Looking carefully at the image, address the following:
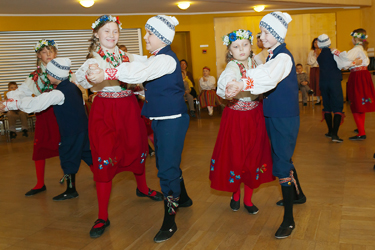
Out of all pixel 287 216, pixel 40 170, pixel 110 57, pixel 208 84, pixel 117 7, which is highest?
pixel 117 7

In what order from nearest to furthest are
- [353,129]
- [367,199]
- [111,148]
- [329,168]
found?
[111,148] → [367,199] → [329,168] → [353,129]

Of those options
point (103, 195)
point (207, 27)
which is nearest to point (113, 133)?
point (103, 195)

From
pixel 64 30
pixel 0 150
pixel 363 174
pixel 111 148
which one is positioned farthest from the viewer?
pixel 64 30

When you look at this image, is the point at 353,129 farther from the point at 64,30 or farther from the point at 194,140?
the point at 64,30

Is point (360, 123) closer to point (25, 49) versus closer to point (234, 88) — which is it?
point (234, 88)

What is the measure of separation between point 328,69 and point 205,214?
3.13 m

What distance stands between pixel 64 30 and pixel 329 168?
708 cm

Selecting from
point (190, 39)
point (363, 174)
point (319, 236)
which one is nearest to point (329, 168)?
point (363, 174)

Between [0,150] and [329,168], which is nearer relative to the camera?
[329,168]

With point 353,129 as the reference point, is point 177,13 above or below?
above

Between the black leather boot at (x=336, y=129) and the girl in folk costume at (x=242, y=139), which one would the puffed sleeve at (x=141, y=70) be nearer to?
the girl in folk costume at (x=242, y=139)

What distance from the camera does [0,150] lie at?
20.4 feet

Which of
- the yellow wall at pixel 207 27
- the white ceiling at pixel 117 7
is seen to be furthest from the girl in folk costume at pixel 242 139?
the yellow wall at pixel 207 27

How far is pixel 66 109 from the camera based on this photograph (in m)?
3.20
